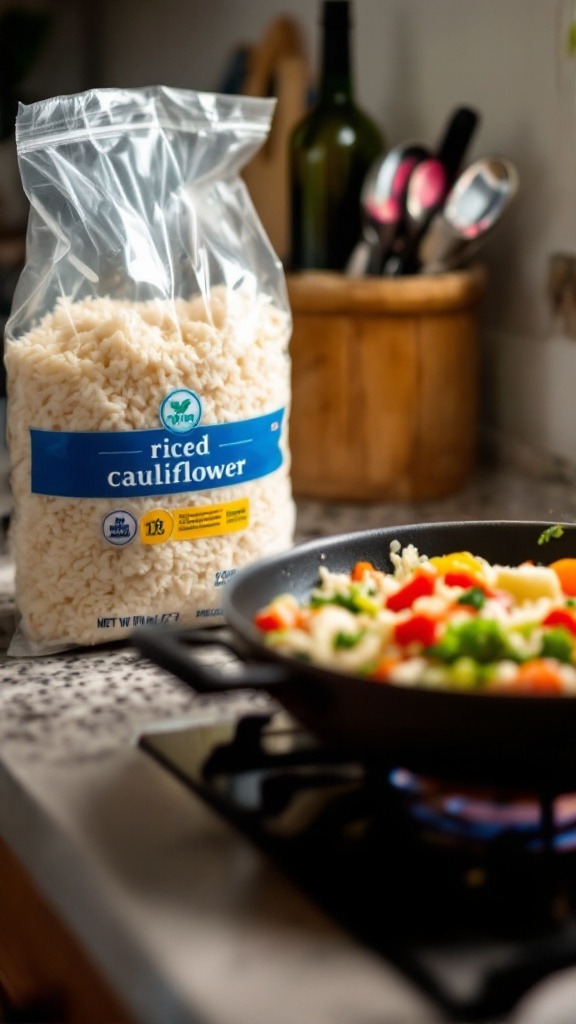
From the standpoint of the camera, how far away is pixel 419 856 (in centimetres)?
65

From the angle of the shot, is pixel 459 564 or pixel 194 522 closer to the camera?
pixel 459 564

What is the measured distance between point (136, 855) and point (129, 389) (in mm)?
382

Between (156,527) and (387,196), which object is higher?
(387,196)

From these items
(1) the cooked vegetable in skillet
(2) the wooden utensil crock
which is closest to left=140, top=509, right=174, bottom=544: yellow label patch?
(1) the cooked vegetable in skillet

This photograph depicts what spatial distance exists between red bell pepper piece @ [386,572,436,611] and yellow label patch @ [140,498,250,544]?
0.81 ft

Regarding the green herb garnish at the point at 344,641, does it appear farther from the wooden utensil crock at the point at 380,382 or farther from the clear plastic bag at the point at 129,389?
the wooden utensil crock at the point at 380,382

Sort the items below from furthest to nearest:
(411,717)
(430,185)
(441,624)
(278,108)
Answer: (278,108)
(430,185)
(441,624)
(411,717)

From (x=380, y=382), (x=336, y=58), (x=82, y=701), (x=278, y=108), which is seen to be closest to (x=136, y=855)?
(x=82, y=701)

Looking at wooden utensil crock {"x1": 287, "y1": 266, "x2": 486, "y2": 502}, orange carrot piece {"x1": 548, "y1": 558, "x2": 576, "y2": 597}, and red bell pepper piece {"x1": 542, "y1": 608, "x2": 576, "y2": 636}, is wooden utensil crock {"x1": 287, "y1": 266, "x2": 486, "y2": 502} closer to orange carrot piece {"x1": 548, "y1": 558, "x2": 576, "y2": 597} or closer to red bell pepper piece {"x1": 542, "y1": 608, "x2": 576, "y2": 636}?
orange carrot piece {"x1": 548, "y1": 558, "x2": 576, "y2": 597}

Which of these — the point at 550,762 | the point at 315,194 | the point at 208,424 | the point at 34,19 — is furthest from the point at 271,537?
the point at 34,19

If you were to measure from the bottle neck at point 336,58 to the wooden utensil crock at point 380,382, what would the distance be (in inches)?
8.3

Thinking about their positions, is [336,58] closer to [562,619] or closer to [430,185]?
[430,185]

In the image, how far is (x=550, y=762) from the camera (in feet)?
2.01

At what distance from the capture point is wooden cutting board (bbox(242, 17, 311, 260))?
1.81m
